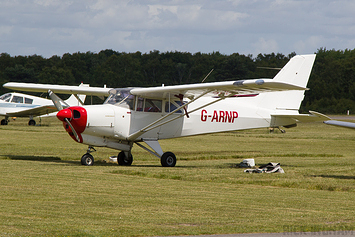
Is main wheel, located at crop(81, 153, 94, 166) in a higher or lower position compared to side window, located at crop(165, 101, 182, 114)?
lower

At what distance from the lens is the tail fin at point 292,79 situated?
701 inches

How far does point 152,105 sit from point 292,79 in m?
5.04

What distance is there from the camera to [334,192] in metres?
10.6

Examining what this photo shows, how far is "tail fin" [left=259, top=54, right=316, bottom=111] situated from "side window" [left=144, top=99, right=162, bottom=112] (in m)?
4.10

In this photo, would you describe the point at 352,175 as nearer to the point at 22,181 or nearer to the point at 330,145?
the point at 22,181

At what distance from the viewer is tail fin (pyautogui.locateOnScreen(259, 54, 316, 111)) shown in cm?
1781

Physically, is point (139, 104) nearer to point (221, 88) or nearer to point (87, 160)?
point (87, 160)

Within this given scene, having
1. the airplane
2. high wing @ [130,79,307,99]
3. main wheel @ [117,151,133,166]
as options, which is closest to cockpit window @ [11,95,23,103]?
the airplane

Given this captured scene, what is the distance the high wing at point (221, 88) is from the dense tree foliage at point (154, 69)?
66294 millimetres

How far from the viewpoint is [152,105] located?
1656cm

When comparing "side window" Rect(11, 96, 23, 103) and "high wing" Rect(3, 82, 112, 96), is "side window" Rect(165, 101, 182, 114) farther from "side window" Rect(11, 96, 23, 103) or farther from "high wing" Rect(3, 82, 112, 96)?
"side window" Rect(11, 96, 23, 103)

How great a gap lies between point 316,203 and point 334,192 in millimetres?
1761

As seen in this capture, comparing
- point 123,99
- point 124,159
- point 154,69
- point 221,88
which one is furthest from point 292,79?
point 154,69

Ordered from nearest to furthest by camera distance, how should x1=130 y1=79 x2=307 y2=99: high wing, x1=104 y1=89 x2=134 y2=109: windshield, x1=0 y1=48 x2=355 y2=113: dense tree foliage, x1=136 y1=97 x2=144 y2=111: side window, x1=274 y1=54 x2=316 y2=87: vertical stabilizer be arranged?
x1=130 y1=79 x2=307 y2=99: high wing → x1=104 y1=89 x2=134 y2=109: windshield → x1=136 y1=97 x2=144 y2=111: side window → x1=274 y1=54 x2=316 y2=87: vertical stabilizer → x1=0 y1=48 x2=355 y2=113: dense tree foliage
